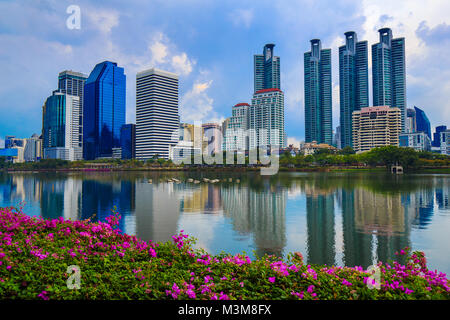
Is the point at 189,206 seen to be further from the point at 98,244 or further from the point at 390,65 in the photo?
the point at 390,65

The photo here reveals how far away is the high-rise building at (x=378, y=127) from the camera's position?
14512 cm

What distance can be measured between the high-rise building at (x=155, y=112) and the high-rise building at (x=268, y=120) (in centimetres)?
4623

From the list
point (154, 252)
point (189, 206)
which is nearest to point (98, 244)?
point (154, 252)

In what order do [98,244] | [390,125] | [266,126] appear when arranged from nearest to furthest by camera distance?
[98,244]
[390,125]
[266,126]

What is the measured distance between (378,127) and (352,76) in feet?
166

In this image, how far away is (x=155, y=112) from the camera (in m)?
173

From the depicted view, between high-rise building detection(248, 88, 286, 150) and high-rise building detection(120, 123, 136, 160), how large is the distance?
70698 millimetres

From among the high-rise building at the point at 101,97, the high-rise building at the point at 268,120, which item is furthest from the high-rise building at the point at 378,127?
the high-rise building at the point at 101,97

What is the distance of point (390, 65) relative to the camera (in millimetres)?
177125

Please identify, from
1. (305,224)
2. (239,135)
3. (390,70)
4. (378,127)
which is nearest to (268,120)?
(239,135)

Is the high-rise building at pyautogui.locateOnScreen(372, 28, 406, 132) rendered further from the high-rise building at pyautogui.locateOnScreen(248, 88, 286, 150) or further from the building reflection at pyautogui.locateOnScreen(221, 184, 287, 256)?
the building reflection at pyautogui.locateOnScreen(221, 184, 287, 256)

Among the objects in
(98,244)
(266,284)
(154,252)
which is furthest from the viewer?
(98,244)

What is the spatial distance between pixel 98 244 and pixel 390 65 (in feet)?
663
